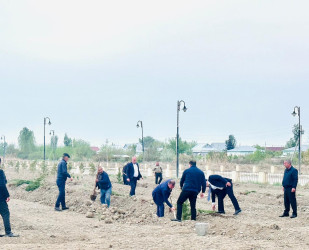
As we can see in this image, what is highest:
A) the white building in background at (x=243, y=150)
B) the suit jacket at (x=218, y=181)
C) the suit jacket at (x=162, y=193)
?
the white building in background at (x=243, y=150)

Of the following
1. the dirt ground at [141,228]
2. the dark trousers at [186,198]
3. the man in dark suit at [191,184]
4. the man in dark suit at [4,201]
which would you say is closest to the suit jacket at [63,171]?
the dirt ground at [141,228]

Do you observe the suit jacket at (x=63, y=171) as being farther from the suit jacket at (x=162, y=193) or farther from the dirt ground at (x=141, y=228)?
the suit jacket at (x=162, y=193)

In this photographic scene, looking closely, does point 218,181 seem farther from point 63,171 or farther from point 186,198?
point 63,171

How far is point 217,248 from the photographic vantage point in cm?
1009

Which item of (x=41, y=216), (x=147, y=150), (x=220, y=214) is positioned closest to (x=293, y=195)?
(x=220, y=214)

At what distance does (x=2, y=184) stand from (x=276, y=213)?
346 inches

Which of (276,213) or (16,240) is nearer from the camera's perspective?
(16,240)

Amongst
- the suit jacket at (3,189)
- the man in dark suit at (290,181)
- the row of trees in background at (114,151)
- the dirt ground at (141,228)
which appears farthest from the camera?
the row of trees in background at (114,151)

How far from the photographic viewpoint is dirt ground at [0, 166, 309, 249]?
10688 millimetres

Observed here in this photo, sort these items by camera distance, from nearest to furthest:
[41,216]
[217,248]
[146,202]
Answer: [217,248] → [41,216] → [146,202]

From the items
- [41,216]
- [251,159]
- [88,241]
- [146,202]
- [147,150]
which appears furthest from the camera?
[147,150]

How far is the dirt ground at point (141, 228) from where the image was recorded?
10.7 m

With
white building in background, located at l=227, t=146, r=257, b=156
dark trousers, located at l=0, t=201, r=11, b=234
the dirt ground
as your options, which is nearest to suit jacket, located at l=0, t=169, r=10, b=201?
dark trousers, located at l=0, t=201, r=11, b=234

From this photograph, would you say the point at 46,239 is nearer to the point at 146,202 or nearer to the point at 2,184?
the point at 2,184
